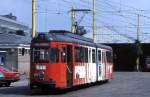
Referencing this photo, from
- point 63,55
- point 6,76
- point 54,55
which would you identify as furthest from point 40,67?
point 6,76

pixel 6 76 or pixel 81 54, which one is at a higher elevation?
pixel 81 54

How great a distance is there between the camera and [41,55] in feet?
89.0

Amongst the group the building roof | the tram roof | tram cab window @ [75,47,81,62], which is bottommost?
tram cab window @ [75,47,81,62]

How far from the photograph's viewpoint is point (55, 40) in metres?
27.2

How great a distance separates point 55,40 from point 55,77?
74.8 inches

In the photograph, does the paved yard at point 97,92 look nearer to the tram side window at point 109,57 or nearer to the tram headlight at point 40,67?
the tram headlight at point 40,67

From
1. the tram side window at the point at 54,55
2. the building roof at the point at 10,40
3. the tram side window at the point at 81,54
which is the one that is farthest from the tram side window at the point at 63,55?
the building roof at the point at 10,40

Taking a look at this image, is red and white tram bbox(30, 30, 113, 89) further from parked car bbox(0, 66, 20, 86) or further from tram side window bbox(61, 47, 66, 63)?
parked car bbox(0, 66, 20, 86)

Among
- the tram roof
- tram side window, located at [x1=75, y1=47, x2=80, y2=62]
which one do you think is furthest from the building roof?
tram side window, located at [x1=75, y1=47, x2=80, y2=62]

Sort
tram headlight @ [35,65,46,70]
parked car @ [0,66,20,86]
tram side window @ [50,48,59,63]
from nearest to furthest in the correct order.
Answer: tram headlight @ [35,65,46,70] → tram side window @ [50,48,59,63] → parked car @ [0,66,20,86]

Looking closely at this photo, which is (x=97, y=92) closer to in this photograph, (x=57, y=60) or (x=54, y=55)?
(x=57, y=60)

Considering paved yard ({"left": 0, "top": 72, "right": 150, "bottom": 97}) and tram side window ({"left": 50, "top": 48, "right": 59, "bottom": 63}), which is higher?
tram side window ({"left": 50, "top": 48, "right": 59, "bottom": 63})

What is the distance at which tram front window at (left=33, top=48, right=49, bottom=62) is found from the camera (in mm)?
26984

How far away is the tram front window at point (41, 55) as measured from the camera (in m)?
27.0
